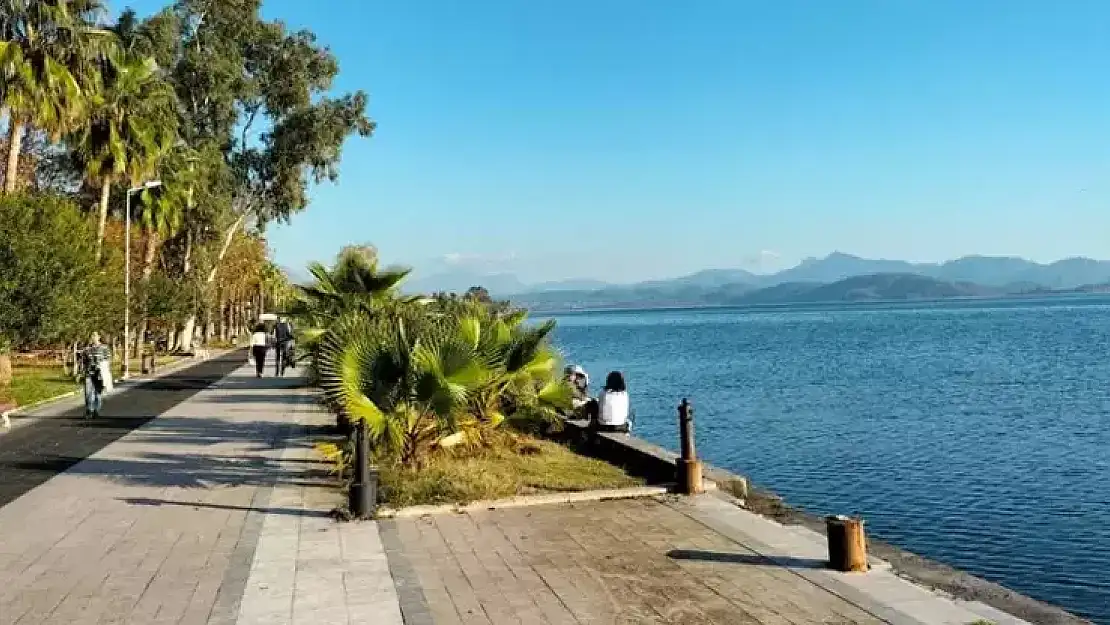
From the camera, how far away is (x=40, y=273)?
23609 millimetres

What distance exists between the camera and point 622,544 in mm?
8344

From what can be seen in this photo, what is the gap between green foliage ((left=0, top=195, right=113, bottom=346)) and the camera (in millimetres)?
23031

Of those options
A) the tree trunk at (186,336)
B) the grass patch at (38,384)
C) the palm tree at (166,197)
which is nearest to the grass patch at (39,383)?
the grass patch at (38,384)

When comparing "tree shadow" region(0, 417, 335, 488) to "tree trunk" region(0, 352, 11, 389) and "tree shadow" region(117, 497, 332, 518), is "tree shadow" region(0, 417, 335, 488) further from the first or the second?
"tree trunk" region(0, 352, 11, 389)

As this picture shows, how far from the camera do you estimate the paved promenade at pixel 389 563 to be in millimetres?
6520

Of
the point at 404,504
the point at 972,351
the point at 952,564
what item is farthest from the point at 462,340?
the point at 972,351

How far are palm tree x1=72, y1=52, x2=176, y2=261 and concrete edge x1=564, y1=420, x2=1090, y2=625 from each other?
22.6 meters

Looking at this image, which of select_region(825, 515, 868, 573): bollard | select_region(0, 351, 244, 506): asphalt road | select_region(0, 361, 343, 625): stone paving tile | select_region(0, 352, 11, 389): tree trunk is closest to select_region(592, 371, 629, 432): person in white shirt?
select_region(0, 361, 343, 625): stone paving tile

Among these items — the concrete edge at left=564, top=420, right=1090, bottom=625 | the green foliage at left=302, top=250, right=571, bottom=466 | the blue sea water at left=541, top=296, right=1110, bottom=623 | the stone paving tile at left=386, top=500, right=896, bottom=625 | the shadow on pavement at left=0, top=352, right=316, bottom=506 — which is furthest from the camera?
the shadow on pavement at left=0, top=352, right=316, bottom=506

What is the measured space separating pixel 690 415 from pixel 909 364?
38.9 m

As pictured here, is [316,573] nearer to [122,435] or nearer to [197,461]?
[197,461]

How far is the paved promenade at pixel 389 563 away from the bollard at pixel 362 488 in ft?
1.05

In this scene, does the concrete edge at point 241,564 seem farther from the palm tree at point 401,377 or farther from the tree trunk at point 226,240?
the tree trunk at point 226,240

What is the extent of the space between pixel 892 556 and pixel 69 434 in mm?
14239
